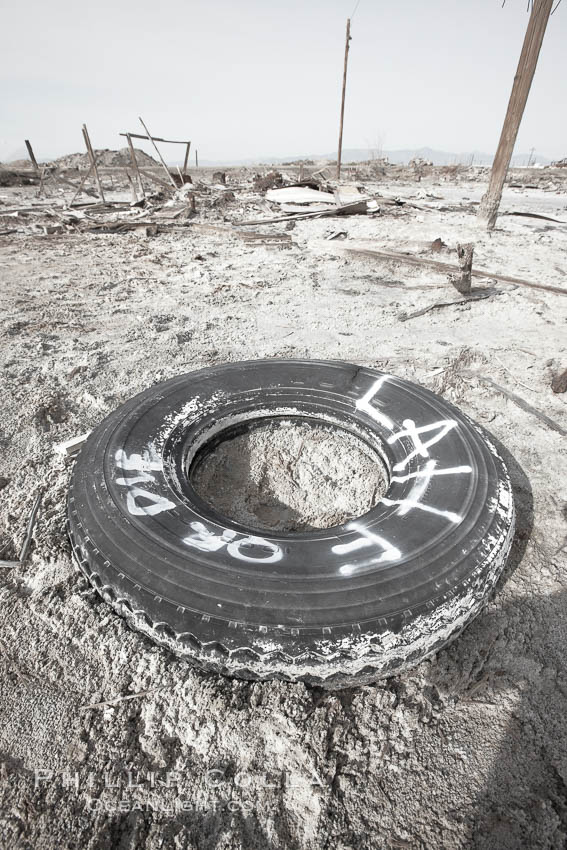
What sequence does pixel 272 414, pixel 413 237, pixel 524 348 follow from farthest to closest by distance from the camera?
pixel 413 237 → pixel 524 348 → pixel 272 414

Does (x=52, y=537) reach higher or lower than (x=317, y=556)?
lower

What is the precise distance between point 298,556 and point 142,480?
0.72 metres

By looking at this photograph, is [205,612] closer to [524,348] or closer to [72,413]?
[72,413]

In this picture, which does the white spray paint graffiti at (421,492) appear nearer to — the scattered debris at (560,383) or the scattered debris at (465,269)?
the scattered debris at (560,383)

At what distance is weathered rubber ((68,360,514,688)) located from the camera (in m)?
1.25

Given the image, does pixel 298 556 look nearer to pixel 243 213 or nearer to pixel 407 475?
pixel 407 475

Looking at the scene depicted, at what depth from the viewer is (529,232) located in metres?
7.64

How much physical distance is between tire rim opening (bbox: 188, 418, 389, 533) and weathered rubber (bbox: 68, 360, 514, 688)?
0.67 feet

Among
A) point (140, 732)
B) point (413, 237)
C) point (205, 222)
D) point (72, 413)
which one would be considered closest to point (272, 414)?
point (72, 413)

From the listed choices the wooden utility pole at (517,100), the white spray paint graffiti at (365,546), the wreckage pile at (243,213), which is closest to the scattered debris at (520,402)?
the wreckage pile at (243,213)

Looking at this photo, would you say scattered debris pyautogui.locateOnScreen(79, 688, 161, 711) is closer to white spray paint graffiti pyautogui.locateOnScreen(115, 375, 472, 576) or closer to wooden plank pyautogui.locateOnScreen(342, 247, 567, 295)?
white spray paint graffiti pyautogui.locateOnScreen(115, 375, 472, 576)

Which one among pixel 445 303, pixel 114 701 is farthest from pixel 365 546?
pixel 445 303

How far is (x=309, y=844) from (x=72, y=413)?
7.83 ft

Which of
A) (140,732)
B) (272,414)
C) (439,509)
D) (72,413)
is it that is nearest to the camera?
(140,732)
